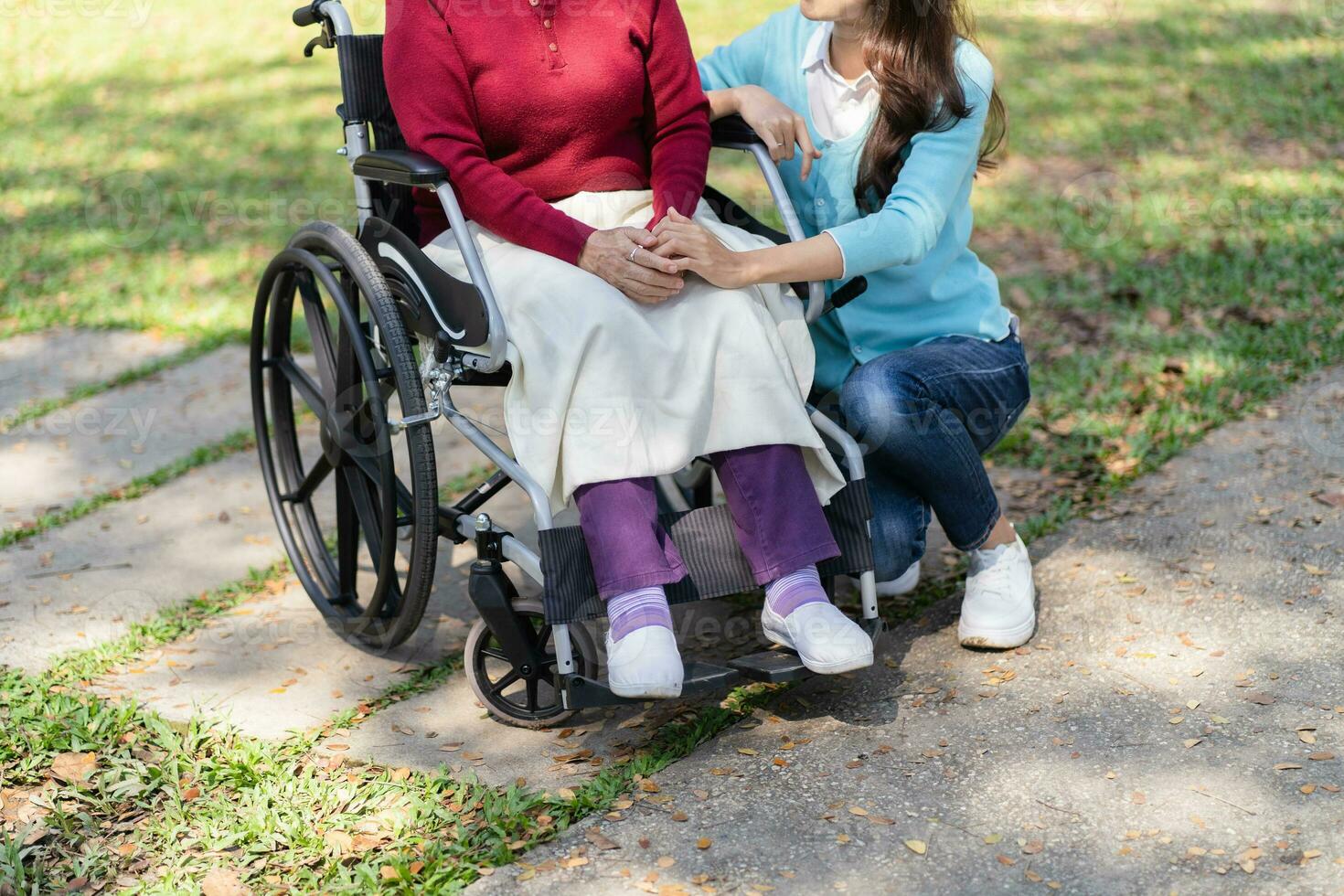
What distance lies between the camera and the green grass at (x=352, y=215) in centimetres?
222

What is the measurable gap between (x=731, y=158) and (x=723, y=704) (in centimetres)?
419

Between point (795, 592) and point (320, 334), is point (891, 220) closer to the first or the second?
point (795, 592)

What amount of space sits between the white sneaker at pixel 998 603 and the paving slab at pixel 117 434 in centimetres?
232

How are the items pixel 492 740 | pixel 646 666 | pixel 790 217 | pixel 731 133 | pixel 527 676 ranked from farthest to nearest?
1. pixel 731 133
2. pixel 790 217
3. pixel 492 740
4. pixel 527 676
5. pixel 646 666

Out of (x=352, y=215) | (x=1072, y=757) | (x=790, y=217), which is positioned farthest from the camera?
(x=352, y=215)

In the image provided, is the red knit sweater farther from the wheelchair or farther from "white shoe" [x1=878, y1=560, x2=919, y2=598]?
"white shoe" [x1=878, y1=560, x2=919, y2=598]

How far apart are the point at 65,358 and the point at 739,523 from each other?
3.01 m

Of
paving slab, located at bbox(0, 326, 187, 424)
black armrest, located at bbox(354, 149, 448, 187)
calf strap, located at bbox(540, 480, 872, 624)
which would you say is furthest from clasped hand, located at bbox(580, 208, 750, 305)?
paving slab, located at bbox(0, 326, 187, 424)

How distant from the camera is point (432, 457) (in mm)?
2344

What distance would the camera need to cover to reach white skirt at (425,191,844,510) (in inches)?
89.1

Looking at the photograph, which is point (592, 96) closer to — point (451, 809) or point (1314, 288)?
point (451, 809)

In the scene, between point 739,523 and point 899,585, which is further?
point 899,585

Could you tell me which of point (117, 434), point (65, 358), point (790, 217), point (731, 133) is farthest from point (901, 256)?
point (65, 358)

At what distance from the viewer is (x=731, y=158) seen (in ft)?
20.6
